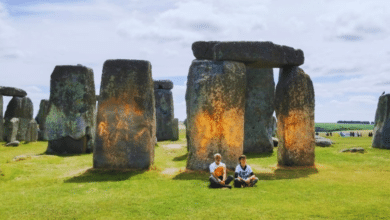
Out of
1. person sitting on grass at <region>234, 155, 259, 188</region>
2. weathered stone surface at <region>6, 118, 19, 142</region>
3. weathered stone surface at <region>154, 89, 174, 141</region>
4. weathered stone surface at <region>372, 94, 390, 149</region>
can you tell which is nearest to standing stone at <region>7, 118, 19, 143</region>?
weathered stone surface at <region>6, 118, 19, 142</region>

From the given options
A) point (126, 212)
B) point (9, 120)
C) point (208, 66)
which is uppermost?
point (208, 66)

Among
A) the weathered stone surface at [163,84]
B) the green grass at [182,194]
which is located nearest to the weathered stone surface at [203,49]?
the green grass at [182,194]

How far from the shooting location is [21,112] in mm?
21391

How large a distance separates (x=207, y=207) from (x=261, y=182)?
2649mm

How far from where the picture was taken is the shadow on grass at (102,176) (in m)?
8.77

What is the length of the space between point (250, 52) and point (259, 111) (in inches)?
231

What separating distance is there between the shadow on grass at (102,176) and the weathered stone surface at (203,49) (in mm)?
3771

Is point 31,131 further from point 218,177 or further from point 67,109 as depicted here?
point 218,177

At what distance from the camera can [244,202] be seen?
6.38 meters

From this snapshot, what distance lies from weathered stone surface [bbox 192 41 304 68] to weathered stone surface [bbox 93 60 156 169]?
2.04 m

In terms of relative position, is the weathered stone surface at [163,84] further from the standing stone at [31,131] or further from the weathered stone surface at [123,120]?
the weathered stone surface at [123,120]

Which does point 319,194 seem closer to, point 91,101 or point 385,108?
point 91,101

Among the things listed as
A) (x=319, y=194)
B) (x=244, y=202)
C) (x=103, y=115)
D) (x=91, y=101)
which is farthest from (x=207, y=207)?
(x=91, y=101)

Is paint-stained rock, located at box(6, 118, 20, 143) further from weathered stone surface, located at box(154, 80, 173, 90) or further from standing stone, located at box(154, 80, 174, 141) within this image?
weathered stone surface, located at box(154, 80, 173, 90)
